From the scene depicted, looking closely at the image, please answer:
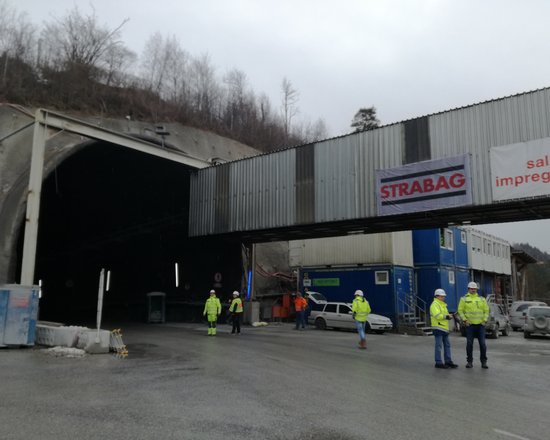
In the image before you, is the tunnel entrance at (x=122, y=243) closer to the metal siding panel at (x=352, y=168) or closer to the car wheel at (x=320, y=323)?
the car wheel at (x=320, y=323)

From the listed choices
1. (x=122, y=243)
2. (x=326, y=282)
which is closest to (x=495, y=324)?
(x=326, y=282)

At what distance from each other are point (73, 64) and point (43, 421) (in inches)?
1647

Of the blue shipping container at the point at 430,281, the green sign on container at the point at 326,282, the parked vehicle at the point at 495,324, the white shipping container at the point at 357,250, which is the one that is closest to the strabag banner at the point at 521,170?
the parked vehicle at the point at 495,324

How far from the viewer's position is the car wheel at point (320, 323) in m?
25.2

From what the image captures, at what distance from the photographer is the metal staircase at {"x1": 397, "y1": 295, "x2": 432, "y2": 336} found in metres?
25.9

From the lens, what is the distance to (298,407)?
23.0ft

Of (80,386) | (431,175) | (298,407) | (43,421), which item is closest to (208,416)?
(298,407)

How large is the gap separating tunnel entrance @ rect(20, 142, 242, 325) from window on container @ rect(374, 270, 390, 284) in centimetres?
774

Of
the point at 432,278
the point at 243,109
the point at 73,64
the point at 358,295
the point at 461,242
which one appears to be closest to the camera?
the point at 358,295

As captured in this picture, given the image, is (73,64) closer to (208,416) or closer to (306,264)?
(306,264)

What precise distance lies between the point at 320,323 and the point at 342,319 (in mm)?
1394

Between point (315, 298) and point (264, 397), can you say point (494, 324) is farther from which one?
point (264, 397)

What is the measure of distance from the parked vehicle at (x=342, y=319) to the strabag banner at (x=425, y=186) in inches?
292

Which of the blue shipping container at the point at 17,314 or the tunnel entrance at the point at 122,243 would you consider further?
the tunnel entrance at the point at 122,243
